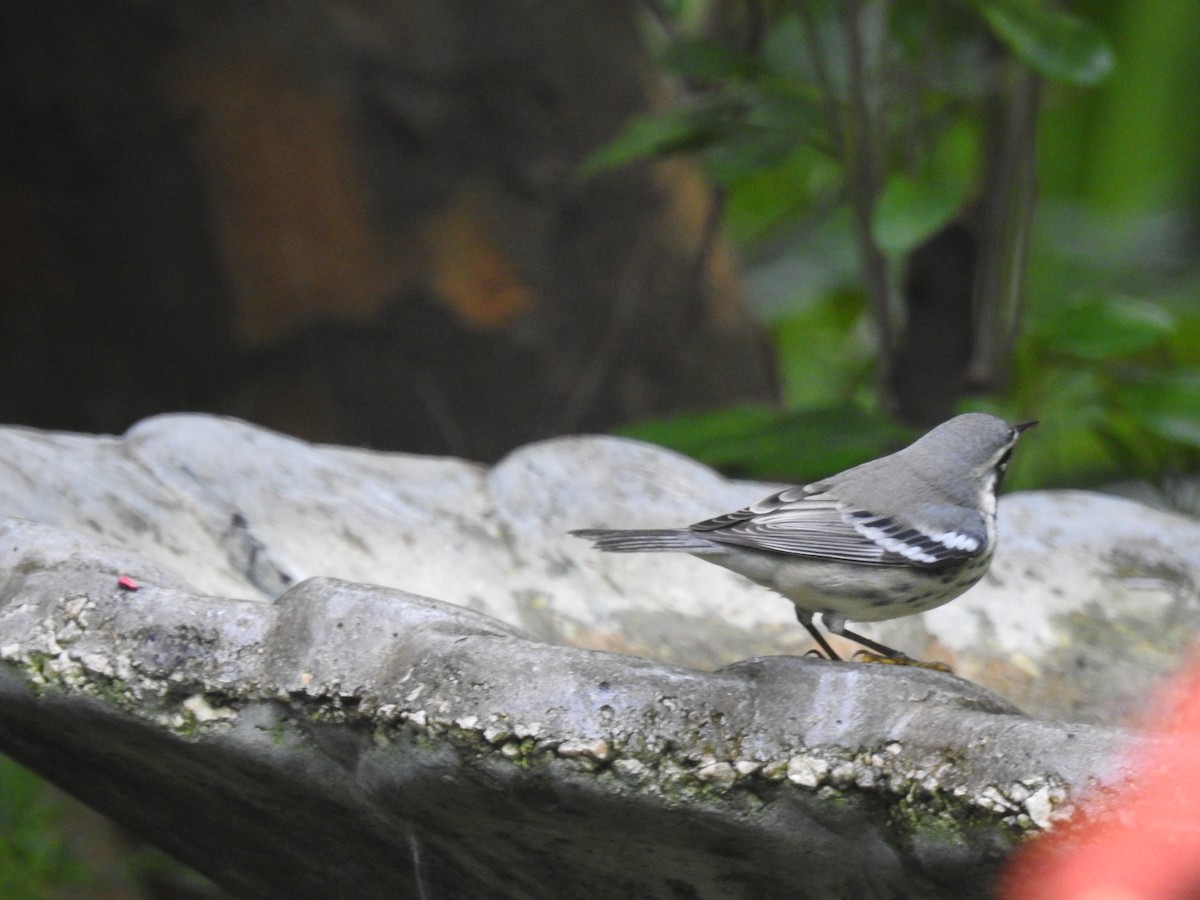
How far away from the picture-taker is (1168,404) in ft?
11.3

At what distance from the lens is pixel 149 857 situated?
4.33 metres

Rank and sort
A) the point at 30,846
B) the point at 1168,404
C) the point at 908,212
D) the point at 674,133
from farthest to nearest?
the point at 674,133 < the point at 1168,404 < the point at 908,212 < the point at 30,846

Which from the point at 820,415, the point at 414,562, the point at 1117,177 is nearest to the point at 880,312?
the point at 820,415

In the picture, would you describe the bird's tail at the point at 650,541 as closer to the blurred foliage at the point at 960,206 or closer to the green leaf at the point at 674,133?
the blurred foliage at the point at 960,206

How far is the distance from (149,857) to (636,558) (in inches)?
89.2

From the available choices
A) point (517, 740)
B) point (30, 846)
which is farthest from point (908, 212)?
point (30, 846)

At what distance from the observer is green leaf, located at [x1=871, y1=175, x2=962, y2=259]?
322 centimetres

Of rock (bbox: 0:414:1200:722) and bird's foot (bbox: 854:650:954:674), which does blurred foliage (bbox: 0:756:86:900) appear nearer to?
rock (bbox: 0:414:1200:722)

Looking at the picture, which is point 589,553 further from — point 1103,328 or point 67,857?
point 67,857

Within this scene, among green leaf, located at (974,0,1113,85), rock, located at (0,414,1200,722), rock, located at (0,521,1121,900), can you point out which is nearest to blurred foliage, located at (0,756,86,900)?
rock, located at (0,414,1200,722)

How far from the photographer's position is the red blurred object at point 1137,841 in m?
1.27

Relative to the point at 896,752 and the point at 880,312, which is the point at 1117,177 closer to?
the point at 880,312

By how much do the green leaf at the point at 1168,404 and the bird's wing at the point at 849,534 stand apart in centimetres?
120

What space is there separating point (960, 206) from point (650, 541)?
2.42 m
